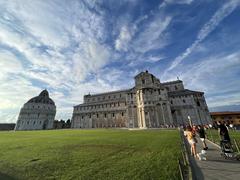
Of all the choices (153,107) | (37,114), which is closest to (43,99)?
(37,114)

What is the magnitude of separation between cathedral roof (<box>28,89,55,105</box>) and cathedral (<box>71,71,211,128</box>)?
50.8 metres

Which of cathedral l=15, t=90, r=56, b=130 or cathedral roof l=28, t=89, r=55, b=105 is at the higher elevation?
cathedral roof l=28, t=89, r=55, b=105

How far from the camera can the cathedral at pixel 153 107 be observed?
159 ft

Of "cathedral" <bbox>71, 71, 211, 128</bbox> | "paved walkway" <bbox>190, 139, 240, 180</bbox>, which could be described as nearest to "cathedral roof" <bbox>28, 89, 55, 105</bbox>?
"cathedral" <bbox>71, 71, 211, 128</bbox>

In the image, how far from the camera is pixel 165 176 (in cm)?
532

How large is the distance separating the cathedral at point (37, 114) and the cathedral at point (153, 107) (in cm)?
4452

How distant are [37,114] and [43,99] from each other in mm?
12345

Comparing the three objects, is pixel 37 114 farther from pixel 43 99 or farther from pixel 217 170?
pixel 217 170

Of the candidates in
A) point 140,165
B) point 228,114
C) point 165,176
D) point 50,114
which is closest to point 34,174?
point 140,165

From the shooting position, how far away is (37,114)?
3563 inches

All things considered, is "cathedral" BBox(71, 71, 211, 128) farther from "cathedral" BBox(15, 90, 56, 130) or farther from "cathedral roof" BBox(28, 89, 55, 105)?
"cathedral roof" BBox(28, 89, 55, 105)

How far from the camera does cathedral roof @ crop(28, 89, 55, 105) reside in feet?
306

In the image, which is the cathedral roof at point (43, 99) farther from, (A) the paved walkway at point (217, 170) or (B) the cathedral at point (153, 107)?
(A) the paved walkway at point (217, 170)

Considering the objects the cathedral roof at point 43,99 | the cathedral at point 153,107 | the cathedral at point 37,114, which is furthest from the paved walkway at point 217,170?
Answer: the cathedral roof at point 43,99
